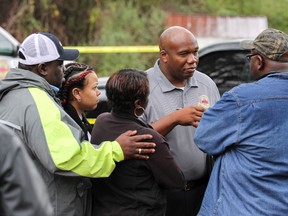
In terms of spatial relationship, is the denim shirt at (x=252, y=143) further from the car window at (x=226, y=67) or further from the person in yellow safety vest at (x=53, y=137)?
the car window at (x=226, y=67)

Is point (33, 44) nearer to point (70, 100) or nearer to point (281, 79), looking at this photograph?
point (70, 100)

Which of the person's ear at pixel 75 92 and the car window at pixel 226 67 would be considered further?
the car window at pixel 226 67

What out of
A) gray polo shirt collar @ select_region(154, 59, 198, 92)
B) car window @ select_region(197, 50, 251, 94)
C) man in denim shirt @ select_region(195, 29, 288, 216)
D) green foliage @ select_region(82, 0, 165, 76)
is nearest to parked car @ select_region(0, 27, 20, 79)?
green foliage @ select_region(82, 0, 165, 76)

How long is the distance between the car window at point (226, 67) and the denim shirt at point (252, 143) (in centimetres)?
350

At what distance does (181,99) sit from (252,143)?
3.21ft

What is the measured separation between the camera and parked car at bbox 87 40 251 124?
22.6 feet

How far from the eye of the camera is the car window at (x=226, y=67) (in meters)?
6.96

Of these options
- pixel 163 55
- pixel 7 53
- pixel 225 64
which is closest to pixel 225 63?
pixel 225 64

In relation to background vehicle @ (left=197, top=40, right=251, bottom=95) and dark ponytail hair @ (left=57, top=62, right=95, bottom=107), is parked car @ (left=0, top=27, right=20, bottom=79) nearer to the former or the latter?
background vehicle @ (left=197, top=40, right=251, bottom=95)

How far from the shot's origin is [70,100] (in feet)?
13.4

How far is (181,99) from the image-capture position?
4250 millimetres

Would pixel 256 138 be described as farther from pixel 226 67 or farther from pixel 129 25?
pixel 129 25

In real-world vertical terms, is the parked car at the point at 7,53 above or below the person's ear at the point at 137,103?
below

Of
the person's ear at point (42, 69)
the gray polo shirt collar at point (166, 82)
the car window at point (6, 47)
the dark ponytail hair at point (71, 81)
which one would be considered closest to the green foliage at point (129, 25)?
the car window at point (6, 47)
